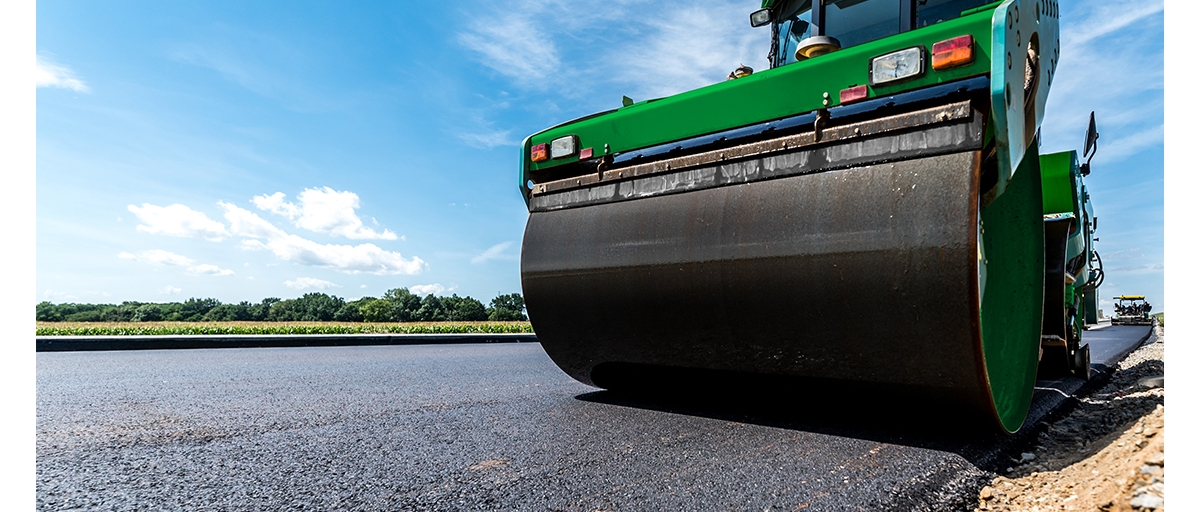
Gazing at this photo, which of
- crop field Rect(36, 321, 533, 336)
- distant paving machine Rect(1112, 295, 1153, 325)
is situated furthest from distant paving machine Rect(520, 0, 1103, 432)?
distant paving machine Rect(1112, 295, 1153, 325)

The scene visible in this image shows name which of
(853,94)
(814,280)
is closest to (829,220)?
(814,280)

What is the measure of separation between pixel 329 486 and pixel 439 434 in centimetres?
76

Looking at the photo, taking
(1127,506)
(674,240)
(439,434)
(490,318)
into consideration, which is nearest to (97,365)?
(439,434)

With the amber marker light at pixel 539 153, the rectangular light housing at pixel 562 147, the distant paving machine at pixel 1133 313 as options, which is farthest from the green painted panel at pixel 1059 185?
the distant paving machine at pixel 1133 313

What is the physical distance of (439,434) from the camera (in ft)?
8.67

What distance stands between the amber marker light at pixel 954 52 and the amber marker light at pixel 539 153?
2.07 metres

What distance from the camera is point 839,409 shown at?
2.74 metres

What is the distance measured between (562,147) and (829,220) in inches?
66.1

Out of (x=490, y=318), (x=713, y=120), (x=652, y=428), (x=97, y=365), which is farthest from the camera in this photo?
(x=490, y=318)

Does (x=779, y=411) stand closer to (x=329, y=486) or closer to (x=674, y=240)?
(x=674, y=240)

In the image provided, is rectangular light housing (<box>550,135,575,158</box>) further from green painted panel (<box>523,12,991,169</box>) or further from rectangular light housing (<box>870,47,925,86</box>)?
rectangular light housing (<box>870,47,925,86</box>)

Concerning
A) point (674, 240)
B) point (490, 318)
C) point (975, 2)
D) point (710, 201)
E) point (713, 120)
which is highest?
point (975, 2)

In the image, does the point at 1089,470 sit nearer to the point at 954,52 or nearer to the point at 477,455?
the point at 954,52

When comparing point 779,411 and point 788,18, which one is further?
point 788,18
